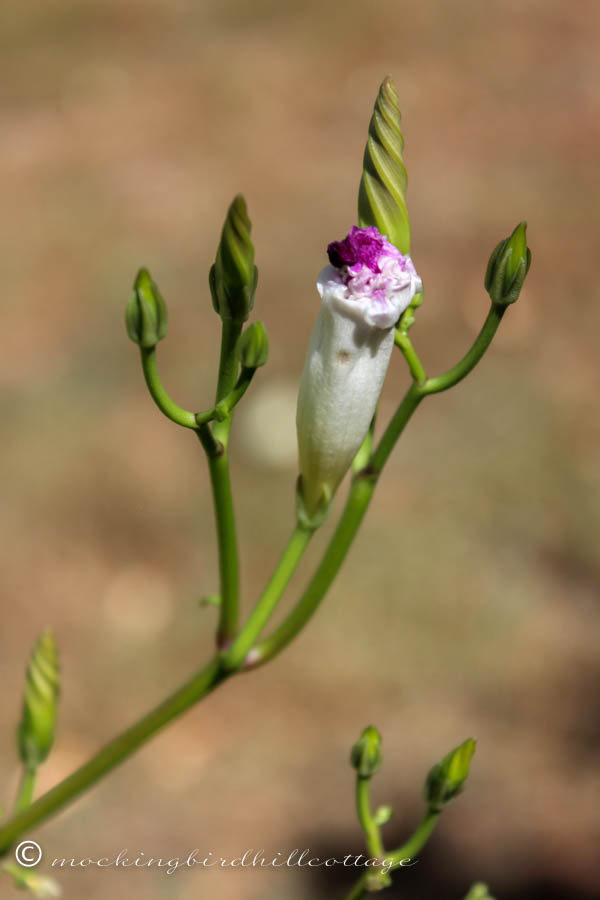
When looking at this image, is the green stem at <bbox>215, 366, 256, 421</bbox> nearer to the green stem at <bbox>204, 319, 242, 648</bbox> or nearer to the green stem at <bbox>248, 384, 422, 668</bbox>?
the green stem at <bbox>204, 319, 242, 648</bbox>

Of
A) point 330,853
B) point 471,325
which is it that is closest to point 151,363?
point 330,853

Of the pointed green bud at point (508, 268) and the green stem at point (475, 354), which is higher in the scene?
the pointed green bud at point (508, 268)

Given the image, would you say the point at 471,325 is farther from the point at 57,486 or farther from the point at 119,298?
the point at 57,486

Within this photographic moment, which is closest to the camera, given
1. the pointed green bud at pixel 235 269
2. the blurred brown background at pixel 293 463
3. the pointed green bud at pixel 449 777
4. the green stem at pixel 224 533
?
the pointed green bud at pixel 235 269

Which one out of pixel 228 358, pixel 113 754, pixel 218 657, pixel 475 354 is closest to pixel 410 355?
pixel 475 354

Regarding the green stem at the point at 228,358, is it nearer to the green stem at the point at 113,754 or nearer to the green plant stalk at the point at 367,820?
the green stem at the point at 113,754

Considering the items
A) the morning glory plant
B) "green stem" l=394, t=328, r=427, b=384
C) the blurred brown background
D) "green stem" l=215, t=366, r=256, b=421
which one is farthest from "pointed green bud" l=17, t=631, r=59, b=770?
the blurred brown background

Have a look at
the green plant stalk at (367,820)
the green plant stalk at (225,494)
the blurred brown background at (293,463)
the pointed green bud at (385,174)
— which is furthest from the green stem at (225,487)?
the blurred brown background at (293,463)
